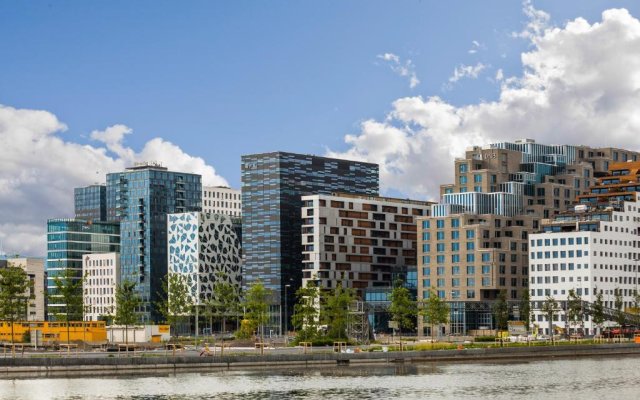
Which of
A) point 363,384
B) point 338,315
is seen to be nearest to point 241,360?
point 363,384

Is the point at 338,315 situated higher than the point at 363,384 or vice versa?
the point at 338,315

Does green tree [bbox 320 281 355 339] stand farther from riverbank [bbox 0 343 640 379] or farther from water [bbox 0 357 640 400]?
water [bbox 0 357 640 400]

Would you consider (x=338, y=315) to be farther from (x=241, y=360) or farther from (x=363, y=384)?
(x=363, y=384)

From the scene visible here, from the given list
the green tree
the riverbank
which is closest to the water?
the riverbank

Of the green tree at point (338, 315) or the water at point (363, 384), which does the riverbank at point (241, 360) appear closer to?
the water at point (363, 384)

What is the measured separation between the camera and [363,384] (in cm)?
12812

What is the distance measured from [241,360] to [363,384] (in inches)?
1128

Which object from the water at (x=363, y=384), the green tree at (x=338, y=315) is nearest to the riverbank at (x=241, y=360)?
the water at (x=363, y=384)

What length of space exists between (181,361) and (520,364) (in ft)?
149

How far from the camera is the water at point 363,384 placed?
11506 centimetres

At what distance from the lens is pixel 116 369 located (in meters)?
144

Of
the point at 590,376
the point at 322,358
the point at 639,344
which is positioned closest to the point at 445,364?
the point at 322,358

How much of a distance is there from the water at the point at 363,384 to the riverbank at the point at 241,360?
15.2ft

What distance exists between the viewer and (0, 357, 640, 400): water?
115 meters
